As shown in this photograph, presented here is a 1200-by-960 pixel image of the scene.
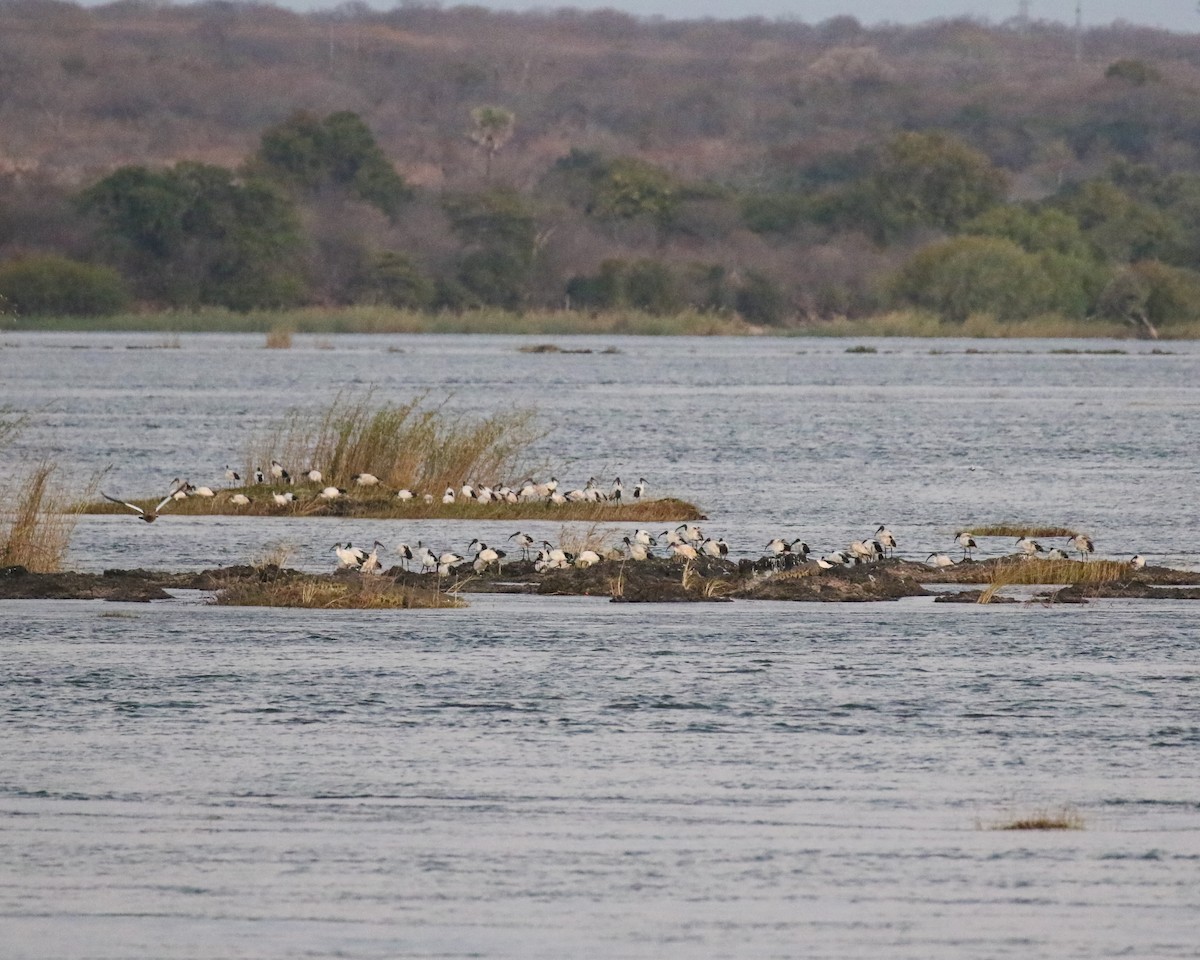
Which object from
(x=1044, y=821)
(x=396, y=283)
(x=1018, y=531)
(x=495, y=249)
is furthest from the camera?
(x=495, y=249)

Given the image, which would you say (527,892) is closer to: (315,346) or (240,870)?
(240,870)

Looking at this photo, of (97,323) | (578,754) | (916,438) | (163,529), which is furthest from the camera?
(97,323)

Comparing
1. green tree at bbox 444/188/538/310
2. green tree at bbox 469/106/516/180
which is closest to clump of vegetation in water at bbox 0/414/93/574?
green tree at bbox 444/188/538/310

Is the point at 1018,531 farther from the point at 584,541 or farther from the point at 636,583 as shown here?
the point at 636,583

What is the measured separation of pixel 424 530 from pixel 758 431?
24.8m

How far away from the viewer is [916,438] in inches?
2021

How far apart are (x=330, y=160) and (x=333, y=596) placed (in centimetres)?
11759

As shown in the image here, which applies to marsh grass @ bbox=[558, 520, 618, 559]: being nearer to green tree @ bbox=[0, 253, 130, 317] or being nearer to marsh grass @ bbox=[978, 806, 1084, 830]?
marsh grass @ bbox=[978, 806, 1084, 830]

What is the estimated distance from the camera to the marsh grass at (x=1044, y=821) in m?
13.5

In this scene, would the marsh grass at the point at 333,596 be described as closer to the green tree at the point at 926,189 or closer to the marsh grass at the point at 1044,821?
the marsh grass at the point at 1044,821

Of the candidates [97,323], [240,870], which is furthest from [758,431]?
[97,323]

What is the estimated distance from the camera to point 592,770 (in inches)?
594

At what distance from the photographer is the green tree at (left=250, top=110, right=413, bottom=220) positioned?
135750 millimetres

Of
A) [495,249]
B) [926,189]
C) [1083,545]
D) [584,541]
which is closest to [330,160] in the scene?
[495,249]
